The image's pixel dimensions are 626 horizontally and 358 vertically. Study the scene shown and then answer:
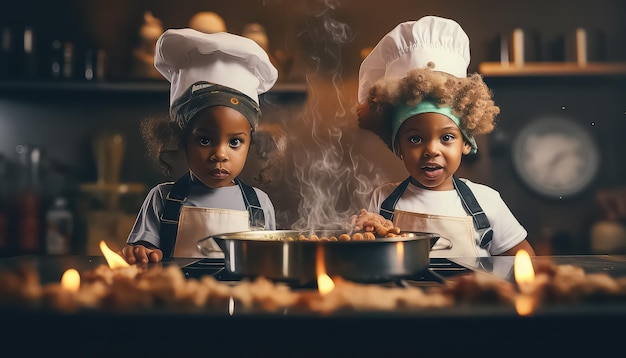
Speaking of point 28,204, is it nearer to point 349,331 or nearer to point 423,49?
point 423,49

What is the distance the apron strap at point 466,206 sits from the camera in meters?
1.55

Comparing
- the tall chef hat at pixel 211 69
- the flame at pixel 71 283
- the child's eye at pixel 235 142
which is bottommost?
the flame at pixel 71 283

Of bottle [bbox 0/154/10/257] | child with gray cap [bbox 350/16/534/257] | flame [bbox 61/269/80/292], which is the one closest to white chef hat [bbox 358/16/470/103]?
child with gray cap [bbox 350/16/534/257]

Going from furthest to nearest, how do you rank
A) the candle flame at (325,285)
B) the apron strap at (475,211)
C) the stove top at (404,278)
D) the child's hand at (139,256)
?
the apron strap at (475,211), the child's hand at (139,256), the stove top at (404,278), the candle flame at (325,285)

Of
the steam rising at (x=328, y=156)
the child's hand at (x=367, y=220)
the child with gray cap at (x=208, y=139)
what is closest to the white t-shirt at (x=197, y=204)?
the child with gray cap at (x=208, y=139)

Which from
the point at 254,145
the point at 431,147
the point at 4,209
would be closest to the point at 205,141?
the point at 254,145

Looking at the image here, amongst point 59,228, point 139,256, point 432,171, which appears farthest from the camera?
point 59,228

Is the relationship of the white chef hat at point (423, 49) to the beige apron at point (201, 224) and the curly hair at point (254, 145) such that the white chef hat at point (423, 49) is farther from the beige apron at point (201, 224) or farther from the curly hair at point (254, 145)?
the beige apron at point (201, 224)

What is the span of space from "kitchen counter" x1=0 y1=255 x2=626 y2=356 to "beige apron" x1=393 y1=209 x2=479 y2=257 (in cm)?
92

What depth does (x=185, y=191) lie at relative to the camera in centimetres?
162

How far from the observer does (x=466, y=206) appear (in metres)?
1.58

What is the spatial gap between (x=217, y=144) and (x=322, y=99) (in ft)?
1.25

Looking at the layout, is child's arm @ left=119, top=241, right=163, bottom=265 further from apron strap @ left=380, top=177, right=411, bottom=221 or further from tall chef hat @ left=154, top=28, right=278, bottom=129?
apron strap @ left=380, top=177, right=411, bottom=221

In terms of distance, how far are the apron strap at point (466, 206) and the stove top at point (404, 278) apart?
1.61 feet
